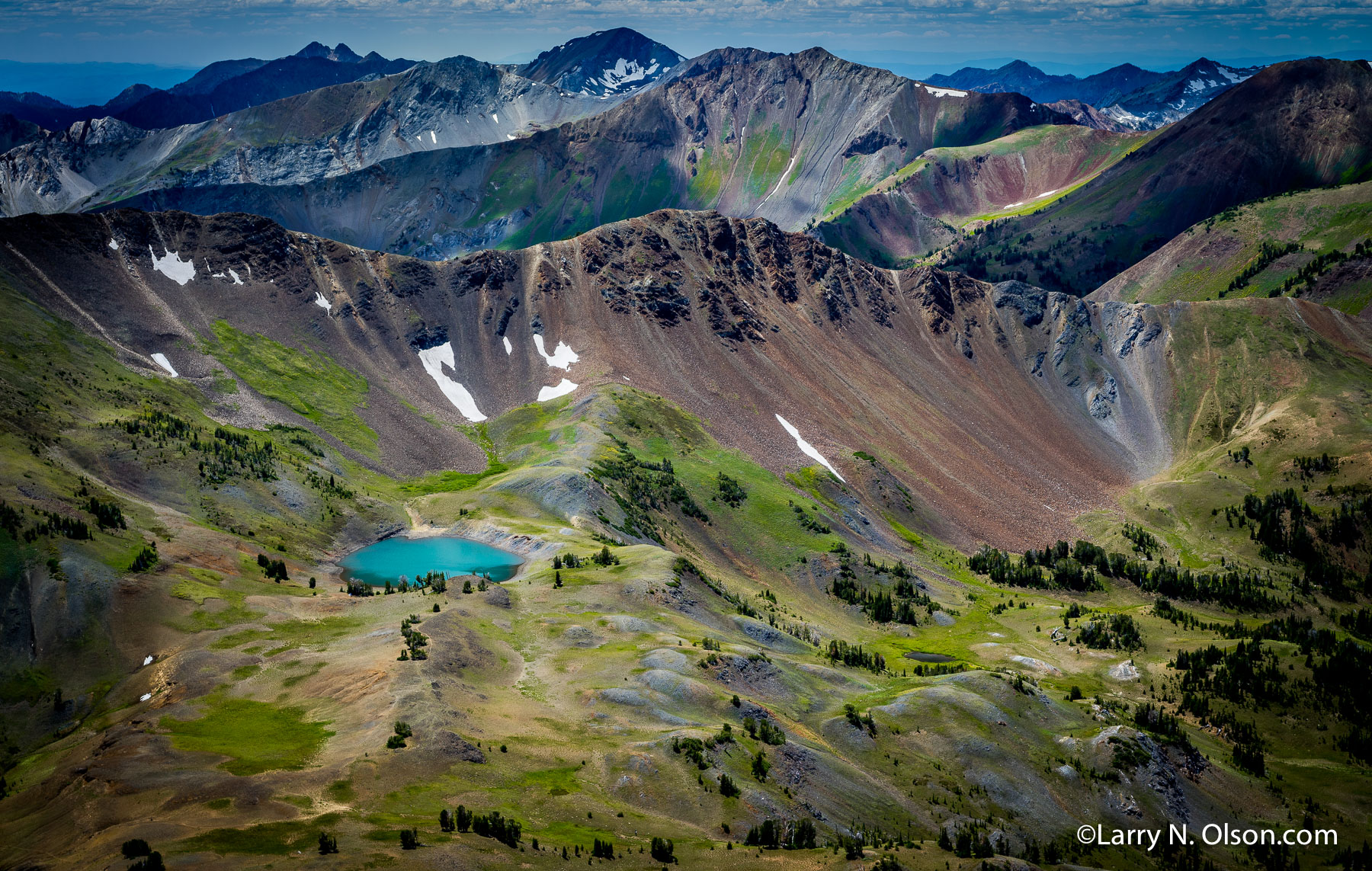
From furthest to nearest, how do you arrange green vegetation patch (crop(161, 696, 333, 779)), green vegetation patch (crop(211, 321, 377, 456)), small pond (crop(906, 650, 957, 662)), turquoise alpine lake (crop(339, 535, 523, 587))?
green vegetation patch (crop(211, 321, 377, 456)) → small pond (crop(906, 650, 957, 662)) → turquoise alpine lake (crop(339, 535, 523, 587)) → green vegetation patch (crop(161, 696, 333, 779))

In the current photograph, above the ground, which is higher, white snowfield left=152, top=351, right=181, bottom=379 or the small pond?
white snowfield left=152, top=351, right=181, bottom=379

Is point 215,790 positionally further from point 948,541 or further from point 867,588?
point 948,541

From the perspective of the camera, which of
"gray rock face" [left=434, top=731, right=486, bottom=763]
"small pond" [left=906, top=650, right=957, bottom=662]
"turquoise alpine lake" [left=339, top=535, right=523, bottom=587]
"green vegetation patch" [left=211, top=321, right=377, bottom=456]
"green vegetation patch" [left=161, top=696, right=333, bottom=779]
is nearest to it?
"green vegetation patch" [left=161, top=696, right=333, bottom=779]

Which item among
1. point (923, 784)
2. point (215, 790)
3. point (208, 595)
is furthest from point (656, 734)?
point (208, 595)

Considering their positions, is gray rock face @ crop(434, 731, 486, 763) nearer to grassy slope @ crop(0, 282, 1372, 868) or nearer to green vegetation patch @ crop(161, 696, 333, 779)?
grassy slope @ crop(0, 282, 1372, 868)

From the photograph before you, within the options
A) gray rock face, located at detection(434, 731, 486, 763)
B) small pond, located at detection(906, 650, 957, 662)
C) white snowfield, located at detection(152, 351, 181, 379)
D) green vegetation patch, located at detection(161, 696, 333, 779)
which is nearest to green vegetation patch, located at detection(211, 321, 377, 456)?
white snowfield, located at detection(152, 351, 181, 379)

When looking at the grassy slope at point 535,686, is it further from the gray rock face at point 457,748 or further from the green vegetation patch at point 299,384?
the green vegetation patch at point 299,384
